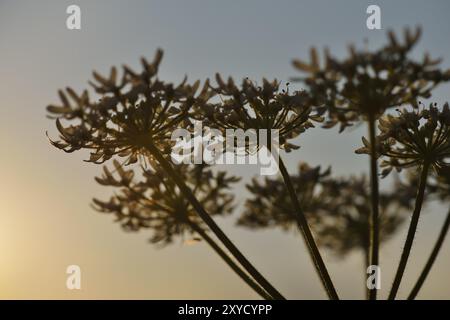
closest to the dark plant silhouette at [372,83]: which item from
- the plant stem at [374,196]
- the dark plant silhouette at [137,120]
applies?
the plant stem at [374,196]

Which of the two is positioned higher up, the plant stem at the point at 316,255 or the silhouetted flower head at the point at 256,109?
the silhouetted flower head at the point at 256,109

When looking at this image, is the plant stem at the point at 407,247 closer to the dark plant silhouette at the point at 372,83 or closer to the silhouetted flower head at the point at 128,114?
the dark plant silhouette at the point at 372,83

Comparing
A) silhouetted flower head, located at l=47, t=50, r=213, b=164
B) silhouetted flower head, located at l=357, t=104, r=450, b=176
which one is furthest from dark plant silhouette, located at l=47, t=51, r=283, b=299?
silhouetted flower head, located at l=357, t=104, r=450, b=176

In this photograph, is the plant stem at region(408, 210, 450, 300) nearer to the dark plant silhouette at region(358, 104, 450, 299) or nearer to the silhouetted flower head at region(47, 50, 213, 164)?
the dark plant silhouette at region(358, 104, 450, 299)
